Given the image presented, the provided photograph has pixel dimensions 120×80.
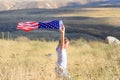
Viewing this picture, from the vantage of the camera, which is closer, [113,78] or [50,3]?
[113,78]

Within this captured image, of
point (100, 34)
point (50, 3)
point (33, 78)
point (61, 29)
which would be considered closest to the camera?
point (33, 78)

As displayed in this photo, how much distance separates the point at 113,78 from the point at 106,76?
252 millimetres

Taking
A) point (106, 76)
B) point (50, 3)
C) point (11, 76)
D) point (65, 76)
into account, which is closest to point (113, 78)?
point (106, 76)

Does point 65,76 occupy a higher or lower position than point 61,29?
lower

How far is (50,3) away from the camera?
166875mm

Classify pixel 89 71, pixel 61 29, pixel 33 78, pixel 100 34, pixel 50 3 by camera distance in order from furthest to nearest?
pixel 50 3, pixel 100 34, pixel 89 71, pixel 61 29, pixel 33 78

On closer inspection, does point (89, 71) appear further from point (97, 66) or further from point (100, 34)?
point (100, 34)

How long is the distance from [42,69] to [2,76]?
863 millimetres

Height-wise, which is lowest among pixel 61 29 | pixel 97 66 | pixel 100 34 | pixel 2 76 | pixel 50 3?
pixel 50 3

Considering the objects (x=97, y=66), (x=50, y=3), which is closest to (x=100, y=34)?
(x=97, y=66)

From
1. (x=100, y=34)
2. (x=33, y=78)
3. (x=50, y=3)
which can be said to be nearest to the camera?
(x=33, y=78)

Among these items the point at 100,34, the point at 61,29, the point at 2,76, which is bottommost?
the point at 100,34

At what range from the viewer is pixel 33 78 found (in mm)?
6410

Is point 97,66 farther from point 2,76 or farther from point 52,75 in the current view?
point 2,76
